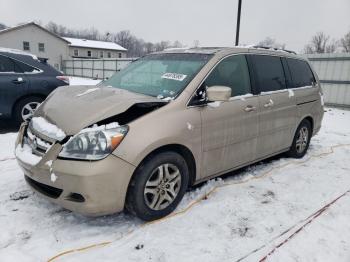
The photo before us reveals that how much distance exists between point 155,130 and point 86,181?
774mm

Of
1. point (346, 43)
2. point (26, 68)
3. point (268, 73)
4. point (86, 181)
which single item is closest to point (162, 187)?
point (86, 181)

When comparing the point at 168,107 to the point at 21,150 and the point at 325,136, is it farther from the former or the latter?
the point at 325,136

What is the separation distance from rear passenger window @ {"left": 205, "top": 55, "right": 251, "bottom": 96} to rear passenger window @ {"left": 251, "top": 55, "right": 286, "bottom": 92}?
0.77ft

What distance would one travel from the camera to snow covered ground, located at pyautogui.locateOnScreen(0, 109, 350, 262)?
111 inches

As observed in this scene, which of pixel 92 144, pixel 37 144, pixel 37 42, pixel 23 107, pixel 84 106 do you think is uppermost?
pixel 37 42

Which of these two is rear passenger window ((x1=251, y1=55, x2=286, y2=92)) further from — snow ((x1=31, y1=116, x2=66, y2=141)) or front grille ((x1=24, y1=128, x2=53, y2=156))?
front grille ((x1=24, y1=128, x2=53, y2=156))

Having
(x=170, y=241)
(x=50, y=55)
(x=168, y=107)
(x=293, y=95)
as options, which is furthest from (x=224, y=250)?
(x=50, y=55)

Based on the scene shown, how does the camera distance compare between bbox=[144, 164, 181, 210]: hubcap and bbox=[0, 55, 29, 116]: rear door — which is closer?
bbox=[144, 164, 181, 210]: hubcap

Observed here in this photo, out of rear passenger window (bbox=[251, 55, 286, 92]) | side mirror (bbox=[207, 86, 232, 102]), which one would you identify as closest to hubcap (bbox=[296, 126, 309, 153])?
rear passenger window (bbox=[251, 55, 286, 92])

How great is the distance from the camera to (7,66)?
6.57 meters

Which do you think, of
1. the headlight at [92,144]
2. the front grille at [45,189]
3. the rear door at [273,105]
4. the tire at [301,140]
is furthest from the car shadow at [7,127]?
the tire at [301,140]

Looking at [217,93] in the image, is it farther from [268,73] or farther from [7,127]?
[7,127]

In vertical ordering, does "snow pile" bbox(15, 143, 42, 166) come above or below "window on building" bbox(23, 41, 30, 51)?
below

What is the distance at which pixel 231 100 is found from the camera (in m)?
3.91
